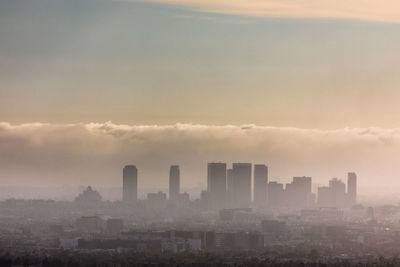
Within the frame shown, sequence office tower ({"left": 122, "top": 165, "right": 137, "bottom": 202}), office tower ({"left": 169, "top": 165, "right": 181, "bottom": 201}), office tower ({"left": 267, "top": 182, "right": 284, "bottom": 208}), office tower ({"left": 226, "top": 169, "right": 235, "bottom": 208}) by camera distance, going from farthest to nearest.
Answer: office tower ({"left": 169, "top": 165, "right": 181, "bottom": 201}) → office tower ({"left": 122, "top": 165, "right": 137, "bottom": 202}) → office tower ({"left": 267, "top": 182, "right": 284, "bottom": 208}) → office tower ({"left": 226, "top": 169, "right": 235, "bottom": 208})

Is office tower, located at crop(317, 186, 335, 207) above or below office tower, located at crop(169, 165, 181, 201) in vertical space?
below

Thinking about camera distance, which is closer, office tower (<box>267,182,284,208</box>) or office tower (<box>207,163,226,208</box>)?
office tower (<box>207,163,226,208</box>)

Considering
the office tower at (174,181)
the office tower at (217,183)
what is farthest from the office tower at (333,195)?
the office tower at (174,181)

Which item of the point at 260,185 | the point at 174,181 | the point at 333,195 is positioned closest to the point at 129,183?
the point at 174,181

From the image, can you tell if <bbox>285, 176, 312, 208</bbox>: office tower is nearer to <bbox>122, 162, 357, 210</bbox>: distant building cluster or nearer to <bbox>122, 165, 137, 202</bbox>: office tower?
<bbox>122, 162, 357, 210</bbox>: distant building cluster

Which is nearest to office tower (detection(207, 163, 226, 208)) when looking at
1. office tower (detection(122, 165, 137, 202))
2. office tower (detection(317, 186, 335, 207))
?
office tower (detection(122, 165, 137, 202))

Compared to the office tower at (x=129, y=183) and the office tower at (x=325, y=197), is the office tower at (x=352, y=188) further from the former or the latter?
the office tower at (x=129, y=183)

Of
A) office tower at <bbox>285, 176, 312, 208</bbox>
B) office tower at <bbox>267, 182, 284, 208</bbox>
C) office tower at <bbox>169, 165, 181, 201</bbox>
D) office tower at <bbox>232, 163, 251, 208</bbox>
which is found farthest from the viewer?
office tower at <bbox>169, 165, 181, 201</bbox>
